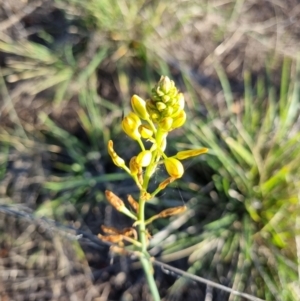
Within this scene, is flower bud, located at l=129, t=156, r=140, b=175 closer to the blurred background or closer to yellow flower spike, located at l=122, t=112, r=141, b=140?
yellow flower spike, located at l=122, t=112, r=141, b=140

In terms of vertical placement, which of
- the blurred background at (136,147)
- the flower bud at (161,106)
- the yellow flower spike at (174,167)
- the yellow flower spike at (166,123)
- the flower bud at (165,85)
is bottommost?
the blurred background at (136,147)

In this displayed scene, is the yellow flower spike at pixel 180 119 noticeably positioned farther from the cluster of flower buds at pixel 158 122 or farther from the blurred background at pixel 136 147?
the blurred background at pixel 136 147

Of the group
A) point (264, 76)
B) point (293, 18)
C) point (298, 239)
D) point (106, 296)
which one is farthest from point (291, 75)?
point (106, 296)

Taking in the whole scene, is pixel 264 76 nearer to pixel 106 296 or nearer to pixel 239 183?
pixel 239 183

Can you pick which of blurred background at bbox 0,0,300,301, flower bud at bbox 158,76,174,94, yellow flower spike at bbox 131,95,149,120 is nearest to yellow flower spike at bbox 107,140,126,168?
yellow flower spike at bbox 131,95,149,120

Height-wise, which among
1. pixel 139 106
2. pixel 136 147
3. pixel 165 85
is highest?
pixel 165 85

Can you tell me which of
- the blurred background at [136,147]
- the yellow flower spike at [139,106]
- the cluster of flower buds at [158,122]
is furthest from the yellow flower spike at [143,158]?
the blurred background at [136,147]

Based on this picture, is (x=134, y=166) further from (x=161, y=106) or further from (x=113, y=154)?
(x=161, y=106)

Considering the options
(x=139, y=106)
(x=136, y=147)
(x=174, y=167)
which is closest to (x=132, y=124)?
(x=139, y=106)
